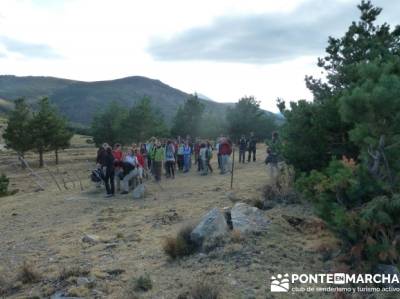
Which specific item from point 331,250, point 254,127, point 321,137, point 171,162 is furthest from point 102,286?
point 254,127

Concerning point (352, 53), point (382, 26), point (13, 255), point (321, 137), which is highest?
point (382, 26)

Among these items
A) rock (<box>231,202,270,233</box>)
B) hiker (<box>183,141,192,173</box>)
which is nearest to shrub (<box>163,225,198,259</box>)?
rock (<box>231,202,270,233</box>)

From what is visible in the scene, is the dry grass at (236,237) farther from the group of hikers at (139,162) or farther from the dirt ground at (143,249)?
the group of hikers at (139,162)

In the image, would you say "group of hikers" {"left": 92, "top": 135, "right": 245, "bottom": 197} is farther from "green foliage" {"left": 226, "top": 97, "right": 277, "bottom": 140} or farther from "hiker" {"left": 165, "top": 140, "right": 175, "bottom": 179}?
"green foliage" {"left": 226, "top": 97, "right": 277, "bottom": 140}

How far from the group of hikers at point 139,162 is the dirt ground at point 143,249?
1.12 metres

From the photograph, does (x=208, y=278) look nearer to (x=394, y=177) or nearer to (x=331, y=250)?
(x=331, y=250)

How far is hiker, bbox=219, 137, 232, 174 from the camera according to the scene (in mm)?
19953

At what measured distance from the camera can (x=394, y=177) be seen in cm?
622

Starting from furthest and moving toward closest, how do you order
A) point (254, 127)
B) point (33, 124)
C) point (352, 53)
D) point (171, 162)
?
point (254, 127) → point (33, 124) → point (171, 162) → point (352, 53)

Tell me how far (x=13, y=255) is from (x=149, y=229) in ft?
9.65

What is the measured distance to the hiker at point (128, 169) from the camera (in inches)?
658

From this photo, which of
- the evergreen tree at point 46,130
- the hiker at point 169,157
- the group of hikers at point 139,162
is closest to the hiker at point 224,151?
the group of hikers at point 139,162

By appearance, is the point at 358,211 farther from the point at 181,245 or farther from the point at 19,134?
the point at 19,134

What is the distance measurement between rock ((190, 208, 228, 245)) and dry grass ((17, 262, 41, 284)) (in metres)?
2.72
